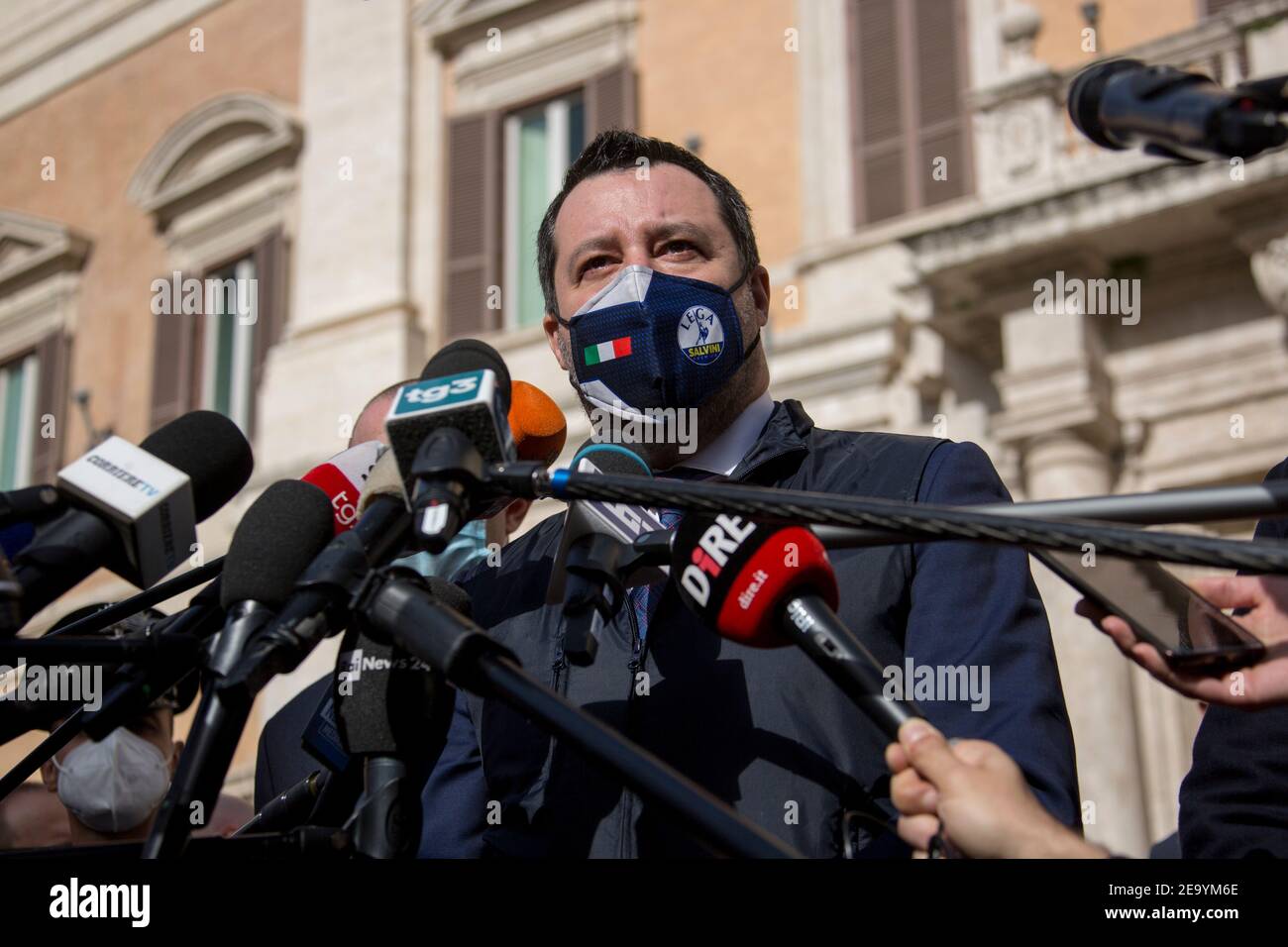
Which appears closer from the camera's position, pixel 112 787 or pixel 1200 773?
pixel 1200 773

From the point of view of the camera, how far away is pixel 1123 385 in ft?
33.8

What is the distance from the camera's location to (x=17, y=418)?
1638 cm

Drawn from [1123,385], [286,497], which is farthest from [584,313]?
[1123,385]

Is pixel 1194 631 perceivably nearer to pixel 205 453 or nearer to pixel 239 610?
pixel 239 610

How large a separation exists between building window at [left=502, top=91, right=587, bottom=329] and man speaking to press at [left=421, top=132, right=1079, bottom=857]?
33.5ft

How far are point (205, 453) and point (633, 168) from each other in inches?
41.7

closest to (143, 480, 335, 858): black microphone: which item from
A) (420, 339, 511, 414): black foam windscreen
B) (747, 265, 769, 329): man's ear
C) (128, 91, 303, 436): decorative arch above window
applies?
(420, 339, 511, 414): black foam windscreen

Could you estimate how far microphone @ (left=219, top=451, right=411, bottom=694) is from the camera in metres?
1.79

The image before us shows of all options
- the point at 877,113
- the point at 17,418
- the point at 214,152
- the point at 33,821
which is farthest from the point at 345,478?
the point at 17,418

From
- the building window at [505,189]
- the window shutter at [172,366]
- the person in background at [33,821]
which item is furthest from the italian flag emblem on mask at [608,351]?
the window shutter at [172,366]

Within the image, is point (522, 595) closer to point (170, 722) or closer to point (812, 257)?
point (170, 722)

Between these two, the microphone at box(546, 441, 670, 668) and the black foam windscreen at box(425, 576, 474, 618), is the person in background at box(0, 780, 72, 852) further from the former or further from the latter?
the microphone at box(546, 441, 670, 668)

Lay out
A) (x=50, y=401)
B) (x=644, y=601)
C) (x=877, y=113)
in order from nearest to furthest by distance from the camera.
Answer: (x=644, y=601) → (x=877, y=113) → (x=50, y=401)

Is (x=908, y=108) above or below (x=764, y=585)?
above
